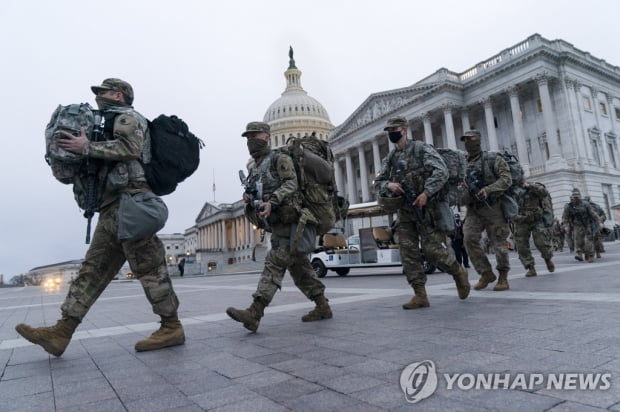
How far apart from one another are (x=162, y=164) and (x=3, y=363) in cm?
210

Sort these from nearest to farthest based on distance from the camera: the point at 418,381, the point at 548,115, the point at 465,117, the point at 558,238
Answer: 1. the point at 418,381
2. the point at 558,238
3. the point at 548,115
4. the point at 465,117

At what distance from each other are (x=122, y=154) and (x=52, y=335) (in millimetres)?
1599

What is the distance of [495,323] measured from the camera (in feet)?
11.9

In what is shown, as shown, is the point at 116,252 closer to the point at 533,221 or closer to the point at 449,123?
the point at 533,221

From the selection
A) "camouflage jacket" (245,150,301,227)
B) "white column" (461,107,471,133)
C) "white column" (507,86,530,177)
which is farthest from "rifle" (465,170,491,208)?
"white column" (461,107,471,133)

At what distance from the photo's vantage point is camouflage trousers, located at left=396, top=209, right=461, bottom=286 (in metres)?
5.04

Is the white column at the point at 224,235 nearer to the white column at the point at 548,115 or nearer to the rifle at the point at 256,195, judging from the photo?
the white column at the point at 548,115

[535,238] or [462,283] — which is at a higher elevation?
[535,238]

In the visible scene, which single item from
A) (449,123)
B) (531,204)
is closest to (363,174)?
(449,123)

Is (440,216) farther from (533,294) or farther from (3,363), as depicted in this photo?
(3,363)

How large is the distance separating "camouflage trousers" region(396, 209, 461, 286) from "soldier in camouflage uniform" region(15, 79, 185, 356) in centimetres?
285

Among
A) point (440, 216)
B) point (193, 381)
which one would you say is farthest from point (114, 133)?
point (440, 216)

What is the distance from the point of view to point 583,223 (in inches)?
464

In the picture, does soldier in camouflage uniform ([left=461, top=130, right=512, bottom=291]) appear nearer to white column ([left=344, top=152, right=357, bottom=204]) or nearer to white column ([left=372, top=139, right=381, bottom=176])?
white column ([left=372, top=139, right=381, bottom=176])
